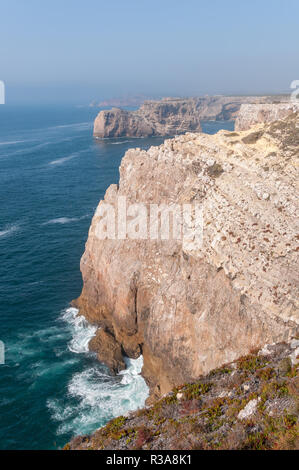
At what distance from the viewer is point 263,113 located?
Result: 2131 inches

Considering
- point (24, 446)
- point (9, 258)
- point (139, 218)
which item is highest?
point (139, 218)

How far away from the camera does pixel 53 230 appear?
7538cm

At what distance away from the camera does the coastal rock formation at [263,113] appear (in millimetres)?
50094

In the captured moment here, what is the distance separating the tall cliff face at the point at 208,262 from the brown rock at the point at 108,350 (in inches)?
44.3

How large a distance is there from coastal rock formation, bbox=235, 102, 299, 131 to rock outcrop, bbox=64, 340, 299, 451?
1459 inches

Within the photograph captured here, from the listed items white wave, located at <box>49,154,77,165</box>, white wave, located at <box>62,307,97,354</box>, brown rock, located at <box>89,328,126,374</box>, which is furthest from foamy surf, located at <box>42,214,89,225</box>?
white wave, located at <box>49,154,77,165</box>

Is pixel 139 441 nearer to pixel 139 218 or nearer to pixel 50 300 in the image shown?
pixel 139 218

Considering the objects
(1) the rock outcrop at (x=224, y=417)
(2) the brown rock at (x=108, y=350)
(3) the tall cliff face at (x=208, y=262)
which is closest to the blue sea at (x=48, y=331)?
(2) the brown rock at (x=108, y=350)

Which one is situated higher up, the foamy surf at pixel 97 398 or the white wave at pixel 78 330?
the white wave at pixel 78 330

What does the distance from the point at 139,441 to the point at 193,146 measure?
33848mm

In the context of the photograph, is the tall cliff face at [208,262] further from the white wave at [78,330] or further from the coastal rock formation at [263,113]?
the coastal rock formation at [263,113]

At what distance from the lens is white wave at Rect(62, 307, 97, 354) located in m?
45.0

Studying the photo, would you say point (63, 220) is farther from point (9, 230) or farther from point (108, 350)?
point (108, 350)
